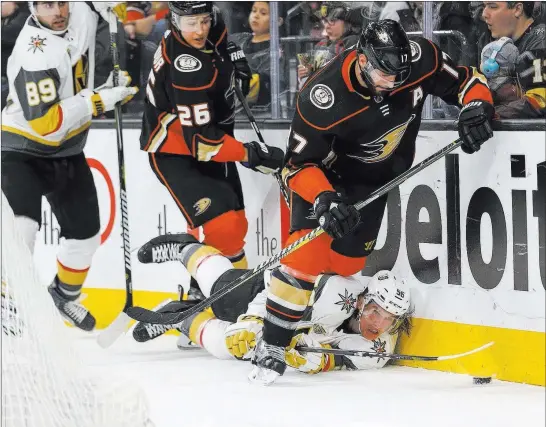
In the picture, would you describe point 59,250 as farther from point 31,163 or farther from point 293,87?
point 293,87

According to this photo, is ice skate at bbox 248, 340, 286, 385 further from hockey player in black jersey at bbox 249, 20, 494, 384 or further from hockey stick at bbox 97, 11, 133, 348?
hockey stick at bbox 97, 11, 133, 348

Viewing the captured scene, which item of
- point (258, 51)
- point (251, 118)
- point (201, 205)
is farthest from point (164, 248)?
point (258, 51)

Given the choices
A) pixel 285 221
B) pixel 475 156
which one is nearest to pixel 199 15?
pixel 285 221

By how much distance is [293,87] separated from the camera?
14.4 ft

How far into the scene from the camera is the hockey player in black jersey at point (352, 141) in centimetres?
354

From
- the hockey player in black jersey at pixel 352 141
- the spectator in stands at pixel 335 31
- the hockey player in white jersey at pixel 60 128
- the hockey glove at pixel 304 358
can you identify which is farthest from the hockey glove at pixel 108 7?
the hockey glove at pixel 304 358

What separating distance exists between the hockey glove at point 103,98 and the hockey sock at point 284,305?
3.83 ft

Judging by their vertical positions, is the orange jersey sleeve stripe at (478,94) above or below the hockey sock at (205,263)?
above

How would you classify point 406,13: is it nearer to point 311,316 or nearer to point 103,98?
point 311,316

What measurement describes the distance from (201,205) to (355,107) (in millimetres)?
880

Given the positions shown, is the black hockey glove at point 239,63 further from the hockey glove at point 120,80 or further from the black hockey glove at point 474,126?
the black hockey glove at point 474,126

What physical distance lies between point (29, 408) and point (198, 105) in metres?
1.51

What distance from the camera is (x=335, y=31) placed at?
421 centimetres

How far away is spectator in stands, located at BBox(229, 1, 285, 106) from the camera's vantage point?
14.6ft
